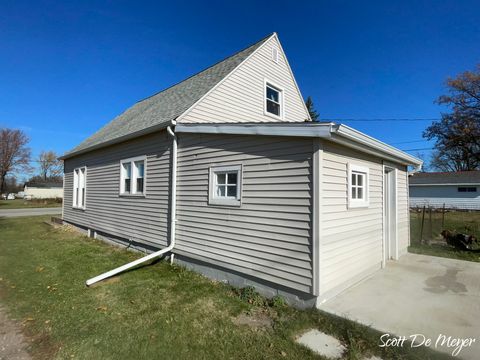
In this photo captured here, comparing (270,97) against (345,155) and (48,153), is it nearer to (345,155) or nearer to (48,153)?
(345,155)

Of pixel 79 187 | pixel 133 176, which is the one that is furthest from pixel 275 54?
pixel 79 187

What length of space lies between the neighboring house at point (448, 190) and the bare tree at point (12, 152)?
199ft

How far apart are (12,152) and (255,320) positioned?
61.1 m

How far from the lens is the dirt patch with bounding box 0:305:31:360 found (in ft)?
11.2

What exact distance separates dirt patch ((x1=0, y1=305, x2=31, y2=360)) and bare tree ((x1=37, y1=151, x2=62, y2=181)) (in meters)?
76.9

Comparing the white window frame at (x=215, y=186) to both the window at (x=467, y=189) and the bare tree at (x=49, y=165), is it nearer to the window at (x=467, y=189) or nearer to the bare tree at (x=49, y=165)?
the window at (x=467, y=189)

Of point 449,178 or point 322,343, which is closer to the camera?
point 322,343

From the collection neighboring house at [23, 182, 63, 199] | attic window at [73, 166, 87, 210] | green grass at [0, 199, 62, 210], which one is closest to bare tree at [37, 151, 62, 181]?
neighboring house at [23, 182, 63, 199]

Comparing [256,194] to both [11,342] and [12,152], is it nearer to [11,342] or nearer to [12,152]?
[11,342]

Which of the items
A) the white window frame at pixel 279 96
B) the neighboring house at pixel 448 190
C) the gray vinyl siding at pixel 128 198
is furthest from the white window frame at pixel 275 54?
the neighboring house at pixel 448 190

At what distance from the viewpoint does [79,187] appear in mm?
12594

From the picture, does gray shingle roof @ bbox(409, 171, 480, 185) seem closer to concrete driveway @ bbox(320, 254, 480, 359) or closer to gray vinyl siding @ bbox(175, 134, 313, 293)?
concrete driveway @ bbox(320, 254, 480, 359)

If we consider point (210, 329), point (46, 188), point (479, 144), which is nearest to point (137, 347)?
point (210, 329)

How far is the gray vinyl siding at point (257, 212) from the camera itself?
178 inches
